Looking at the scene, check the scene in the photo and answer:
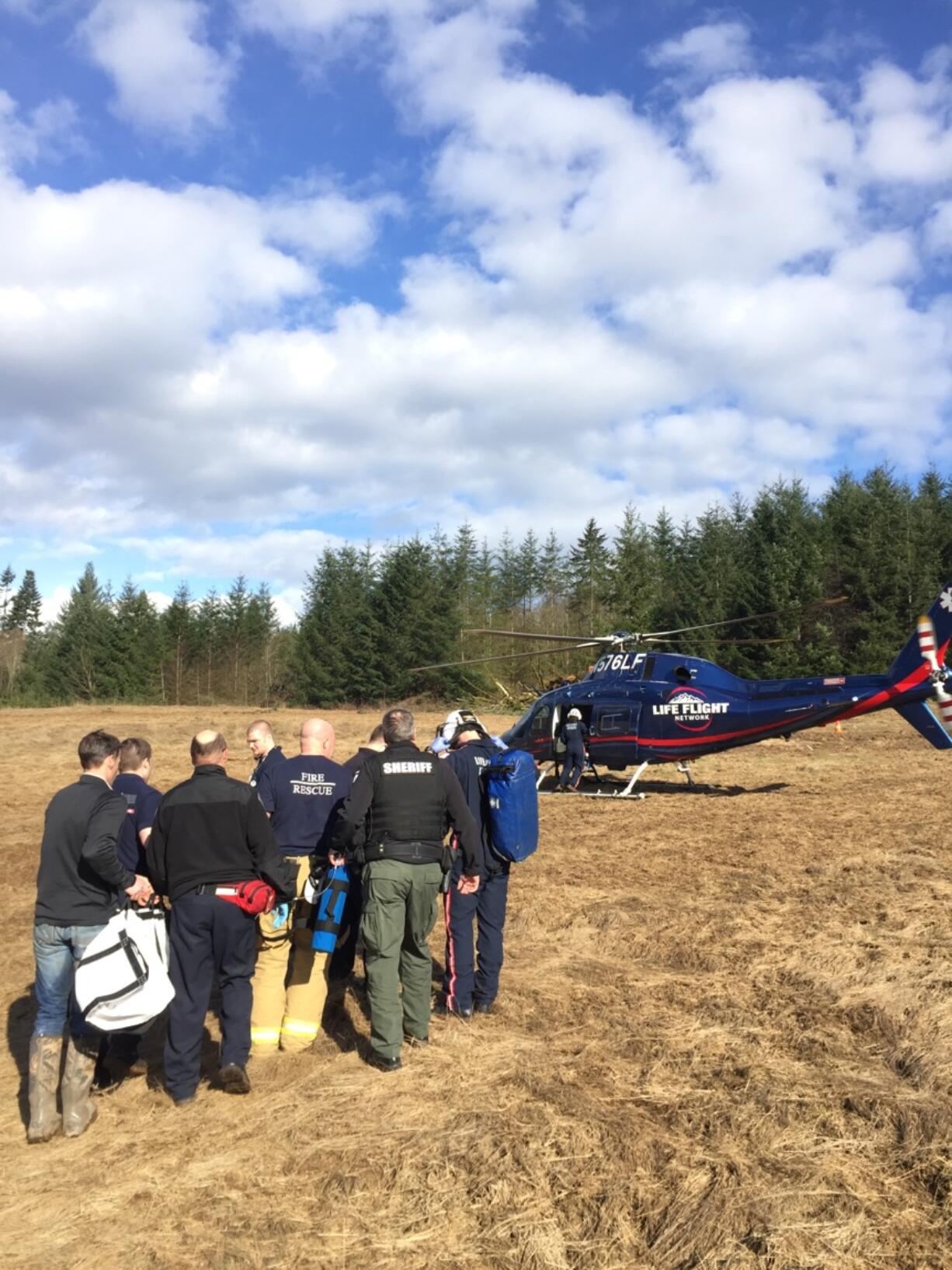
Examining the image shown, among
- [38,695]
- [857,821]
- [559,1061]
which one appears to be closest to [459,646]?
[38,695]

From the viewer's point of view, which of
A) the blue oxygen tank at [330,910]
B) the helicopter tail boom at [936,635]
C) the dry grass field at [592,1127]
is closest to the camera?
the dry grass field at [592,1127]

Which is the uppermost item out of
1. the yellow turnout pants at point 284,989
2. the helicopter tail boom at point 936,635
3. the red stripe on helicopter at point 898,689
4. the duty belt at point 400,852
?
the helicopter tail boom at point 936,635

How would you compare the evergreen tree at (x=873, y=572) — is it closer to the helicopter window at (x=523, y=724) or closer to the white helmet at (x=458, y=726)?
the helicopter window at (x=523, y=724)

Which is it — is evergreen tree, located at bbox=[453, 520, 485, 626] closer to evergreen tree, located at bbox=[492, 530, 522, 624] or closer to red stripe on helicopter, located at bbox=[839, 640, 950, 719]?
evergreen tree, located at bbox=[492, 530, 522, 624]

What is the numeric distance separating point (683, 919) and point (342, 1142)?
4.38m

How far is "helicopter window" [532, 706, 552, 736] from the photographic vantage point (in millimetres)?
16328

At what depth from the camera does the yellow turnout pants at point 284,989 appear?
17.2 feet

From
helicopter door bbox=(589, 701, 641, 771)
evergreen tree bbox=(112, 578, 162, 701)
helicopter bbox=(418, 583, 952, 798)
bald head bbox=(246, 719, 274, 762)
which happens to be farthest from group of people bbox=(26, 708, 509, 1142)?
evergreen tree bbox=(112, 578, 162, 701)

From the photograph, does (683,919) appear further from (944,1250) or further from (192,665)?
(192,665)

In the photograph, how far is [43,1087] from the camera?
4.35m

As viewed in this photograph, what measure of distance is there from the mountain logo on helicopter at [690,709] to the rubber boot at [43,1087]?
1210 cm

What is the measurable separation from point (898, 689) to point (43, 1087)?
1260cm

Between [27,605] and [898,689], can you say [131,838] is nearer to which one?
[898,689]

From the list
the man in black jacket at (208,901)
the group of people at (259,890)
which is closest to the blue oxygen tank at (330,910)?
the group of people at (259,890)
